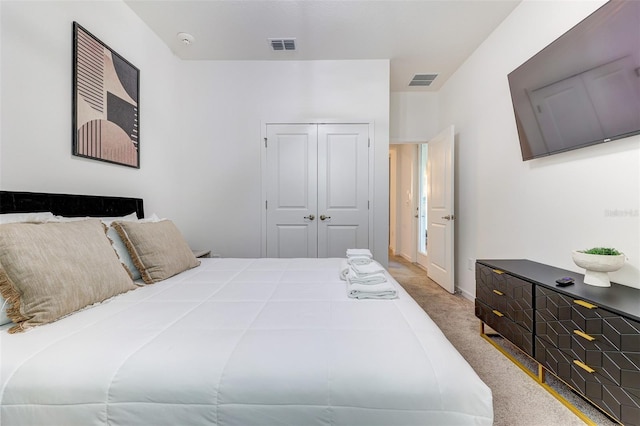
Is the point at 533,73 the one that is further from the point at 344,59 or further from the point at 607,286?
the point at 344,59

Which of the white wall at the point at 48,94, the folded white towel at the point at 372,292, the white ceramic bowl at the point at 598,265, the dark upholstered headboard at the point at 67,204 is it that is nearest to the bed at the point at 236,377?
the folded white towel at the point at 372,292

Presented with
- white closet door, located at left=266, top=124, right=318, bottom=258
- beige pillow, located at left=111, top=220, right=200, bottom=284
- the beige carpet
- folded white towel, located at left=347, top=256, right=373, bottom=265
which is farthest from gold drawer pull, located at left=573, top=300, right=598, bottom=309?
white closet door, located at left=266, top=124, right=318, bottom=258

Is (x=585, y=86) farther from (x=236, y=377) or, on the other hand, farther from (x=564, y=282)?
(x=236, y=377)

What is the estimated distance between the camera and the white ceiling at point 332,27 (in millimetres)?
2418

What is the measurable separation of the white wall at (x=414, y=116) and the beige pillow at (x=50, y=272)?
12.4 ft

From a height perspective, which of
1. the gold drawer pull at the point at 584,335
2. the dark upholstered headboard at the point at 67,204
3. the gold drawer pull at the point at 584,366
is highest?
the dark upholstered headboard at the point at 67,204

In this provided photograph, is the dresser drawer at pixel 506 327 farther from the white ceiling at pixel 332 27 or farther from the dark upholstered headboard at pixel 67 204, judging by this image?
the dark upholstered headboard at pixel 67 204

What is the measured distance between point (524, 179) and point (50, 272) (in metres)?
3.14

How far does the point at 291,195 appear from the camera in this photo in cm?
340

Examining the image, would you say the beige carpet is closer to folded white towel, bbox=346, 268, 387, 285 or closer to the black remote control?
the black remote control

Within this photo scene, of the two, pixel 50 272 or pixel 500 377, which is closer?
pixel 50 272

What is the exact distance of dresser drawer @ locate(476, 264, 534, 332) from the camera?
5.73 feet

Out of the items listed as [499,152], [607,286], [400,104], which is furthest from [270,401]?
[400,104]

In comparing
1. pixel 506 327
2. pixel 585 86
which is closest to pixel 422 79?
pixel 585 86
